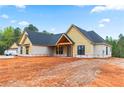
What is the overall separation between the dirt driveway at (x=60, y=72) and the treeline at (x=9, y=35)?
294 millimetres

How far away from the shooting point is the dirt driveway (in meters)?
6.57

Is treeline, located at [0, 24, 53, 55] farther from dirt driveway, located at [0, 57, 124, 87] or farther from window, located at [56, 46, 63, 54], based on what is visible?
window, located at [56, 46, 63, 54]

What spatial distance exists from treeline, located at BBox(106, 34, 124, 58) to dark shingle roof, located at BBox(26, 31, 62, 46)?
1006mm

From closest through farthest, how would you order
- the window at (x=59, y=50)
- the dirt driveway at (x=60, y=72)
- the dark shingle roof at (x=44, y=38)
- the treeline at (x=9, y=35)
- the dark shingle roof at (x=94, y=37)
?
the dirt driveway at (x=60, y=72) < the dark shingle roof at (x=94, y=37) < the treeline at (x=9, y=35) < the dark shingle roof at (x=44, y=38) < the window at (x=59, y=50)

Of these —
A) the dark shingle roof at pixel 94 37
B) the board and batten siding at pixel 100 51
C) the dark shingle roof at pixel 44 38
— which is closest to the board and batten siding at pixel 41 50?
the dark shingle roof at pixel 44 38

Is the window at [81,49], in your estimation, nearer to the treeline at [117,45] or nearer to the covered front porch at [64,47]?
the covered front porch at [64,47]

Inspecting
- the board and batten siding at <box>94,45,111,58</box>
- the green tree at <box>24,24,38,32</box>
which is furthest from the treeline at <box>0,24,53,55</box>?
the board and batten siding at <box>94,45,111,58</box>

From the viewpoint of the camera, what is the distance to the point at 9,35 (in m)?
7.01

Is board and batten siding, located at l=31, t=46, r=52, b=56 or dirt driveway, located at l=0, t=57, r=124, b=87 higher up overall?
board and batten siding, located at l=31, t=46, r=52, b=56

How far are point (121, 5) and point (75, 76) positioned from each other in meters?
1.56

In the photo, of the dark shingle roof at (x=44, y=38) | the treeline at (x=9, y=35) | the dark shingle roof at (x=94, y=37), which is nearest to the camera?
the dark shingle roof at (x=94, y=37)

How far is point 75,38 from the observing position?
7016 millimetres

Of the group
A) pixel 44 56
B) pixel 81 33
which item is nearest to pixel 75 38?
pixel 81 33

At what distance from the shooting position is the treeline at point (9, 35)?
6.89m
